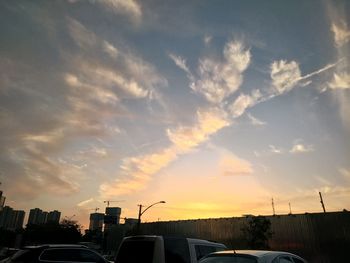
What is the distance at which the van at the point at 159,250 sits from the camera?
8.21m

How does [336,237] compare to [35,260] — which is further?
[336,237]

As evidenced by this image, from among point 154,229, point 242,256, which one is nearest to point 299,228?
point 154,229

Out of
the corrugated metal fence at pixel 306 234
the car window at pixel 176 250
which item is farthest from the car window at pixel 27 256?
the corrugated metal fence at pixel 306 234

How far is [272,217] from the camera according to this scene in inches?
1626

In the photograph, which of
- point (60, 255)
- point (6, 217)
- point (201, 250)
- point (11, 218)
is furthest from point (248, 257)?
point (11, 218)

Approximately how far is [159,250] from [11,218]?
17770cm

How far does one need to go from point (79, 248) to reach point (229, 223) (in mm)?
35806

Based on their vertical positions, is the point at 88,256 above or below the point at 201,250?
below

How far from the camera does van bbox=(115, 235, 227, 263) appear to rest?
8.21m

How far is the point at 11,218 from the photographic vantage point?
6353 inches

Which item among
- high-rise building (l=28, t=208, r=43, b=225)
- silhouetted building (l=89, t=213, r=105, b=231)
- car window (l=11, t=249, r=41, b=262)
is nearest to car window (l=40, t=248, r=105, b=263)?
car window (l=11, t=249, r=41, b=262)

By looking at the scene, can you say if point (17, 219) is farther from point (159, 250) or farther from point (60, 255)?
point (159, 250)

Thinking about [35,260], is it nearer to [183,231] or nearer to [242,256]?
[242,256]

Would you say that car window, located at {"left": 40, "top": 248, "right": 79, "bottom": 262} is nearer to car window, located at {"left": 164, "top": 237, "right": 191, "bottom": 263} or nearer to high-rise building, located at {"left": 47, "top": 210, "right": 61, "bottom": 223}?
car window, located at {"left": 164, "top": 237, "right": 191, "bottom": 263}
